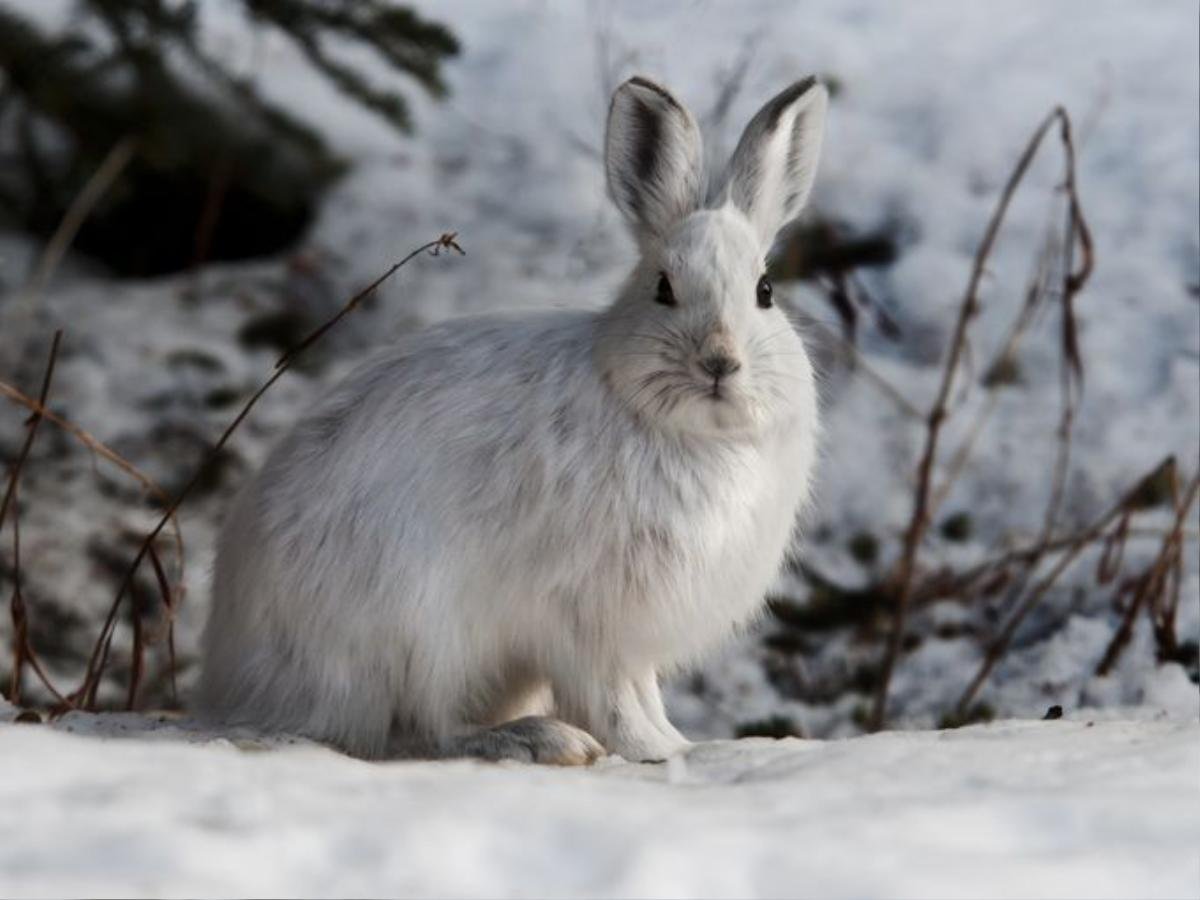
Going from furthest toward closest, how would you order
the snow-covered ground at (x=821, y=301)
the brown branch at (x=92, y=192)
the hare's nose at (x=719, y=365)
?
the brown branch at (x=92, y=192)
the snow-covered ground at (x=821, y=301)
the hare's nose at (x=719, y=365)

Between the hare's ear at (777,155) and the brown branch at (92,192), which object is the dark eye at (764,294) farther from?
the brown branch at (92,192)

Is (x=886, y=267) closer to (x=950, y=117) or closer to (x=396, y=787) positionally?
(x=950, y=117)

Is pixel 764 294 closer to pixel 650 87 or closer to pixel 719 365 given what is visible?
pixel 719 365

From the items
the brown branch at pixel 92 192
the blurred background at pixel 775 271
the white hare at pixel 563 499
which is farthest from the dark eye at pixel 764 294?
the brown branch at pixel 92 192

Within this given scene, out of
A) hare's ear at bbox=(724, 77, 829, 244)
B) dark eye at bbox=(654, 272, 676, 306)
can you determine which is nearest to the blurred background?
hare's ear at bbox=(724, 77, 829, 244)

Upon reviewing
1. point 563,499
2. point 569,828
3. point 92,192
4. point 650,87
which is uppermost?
point 92,192

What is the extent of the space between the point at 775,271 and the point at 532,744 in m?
2.18

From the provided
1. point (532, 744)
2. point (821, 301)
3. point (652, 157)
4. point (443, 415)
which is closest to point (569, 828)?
point (532, 744)

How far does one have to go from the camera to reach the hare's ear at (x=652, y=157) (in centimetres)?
313

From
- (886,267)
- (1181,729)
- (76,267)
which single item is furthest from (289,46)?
(1181,729)

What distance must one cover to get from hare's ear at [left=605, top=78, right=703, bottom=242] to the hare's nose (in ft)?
1.06

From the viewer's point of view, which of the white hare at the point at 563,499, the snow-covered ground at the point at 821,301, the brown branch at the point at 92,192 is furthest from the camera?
the brown branch at the point at 92,192

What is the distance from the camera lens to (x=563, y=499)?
3016 mm

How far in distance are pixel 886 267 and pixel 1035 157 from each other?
51 centimetres
